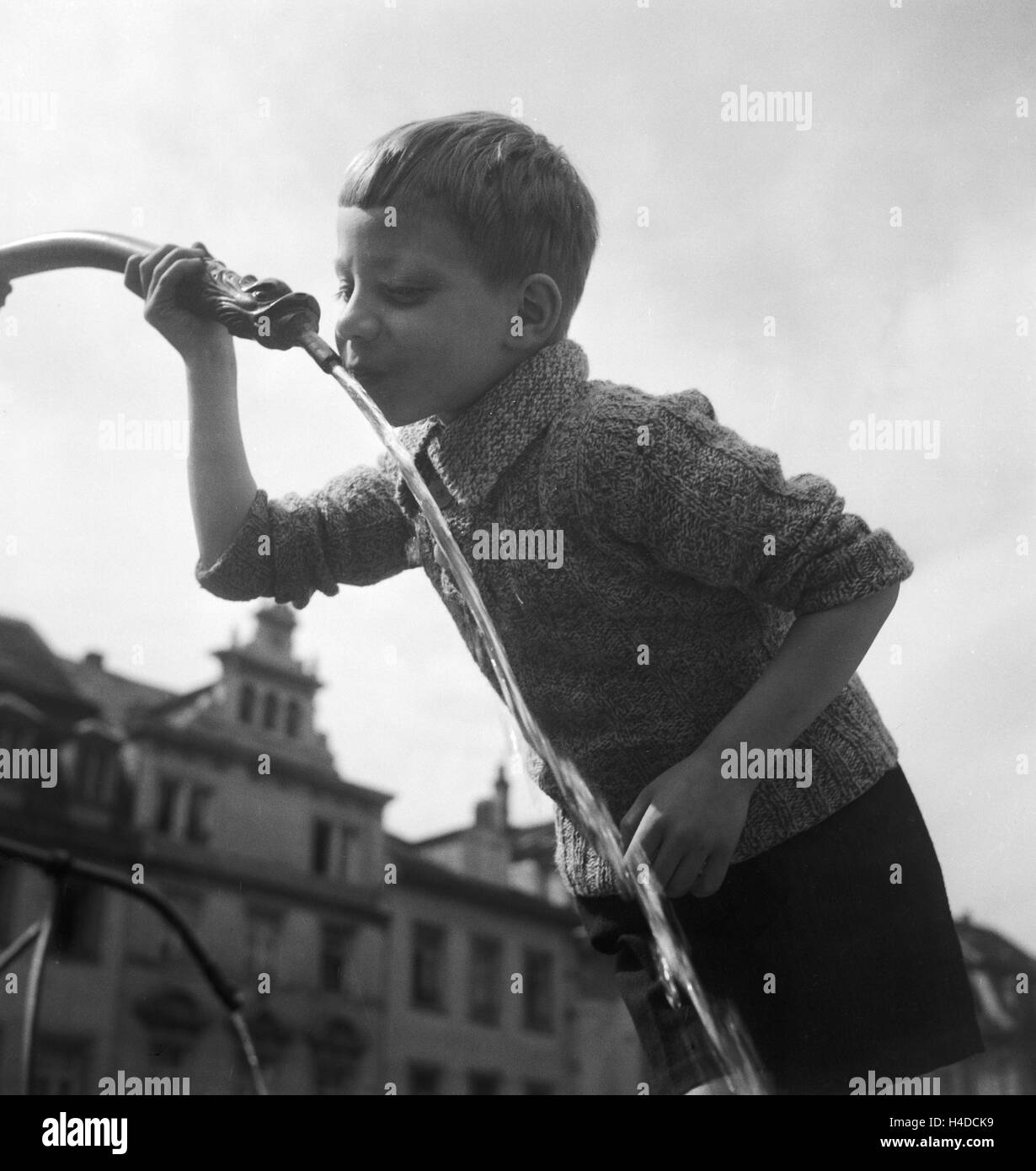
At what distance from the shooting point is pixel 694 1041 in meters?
0.63

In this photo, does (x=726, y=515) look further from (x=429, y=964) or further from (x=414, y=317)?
(x=429, y=964)

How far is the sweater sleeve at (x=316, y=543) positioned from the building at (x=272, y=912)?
7.86 meters

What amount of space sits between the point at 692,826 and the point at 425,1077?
9.69m

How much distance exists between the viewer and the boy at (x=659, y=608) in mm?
632

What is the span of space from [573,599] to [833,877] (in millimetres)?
188

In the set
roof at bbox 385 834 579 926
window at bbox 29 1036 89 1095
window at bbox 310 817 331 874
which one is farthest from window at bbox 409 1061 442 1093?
window at bbox 29 1036 89 1095

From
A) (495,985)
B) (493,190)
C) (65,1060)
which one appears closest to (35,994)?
(493,190)

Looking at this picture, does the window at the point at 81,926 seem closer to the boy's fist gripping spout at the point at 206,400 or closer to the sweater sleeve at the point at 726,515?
the boy's fist gripping spout at the point at 206,400

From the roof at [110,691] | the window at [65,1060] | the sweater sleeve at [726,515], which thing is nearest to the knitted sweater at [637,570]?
the sweater sleeve at [726,515]

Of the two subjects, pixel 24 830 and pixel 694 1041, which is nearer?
pixel 694 1041

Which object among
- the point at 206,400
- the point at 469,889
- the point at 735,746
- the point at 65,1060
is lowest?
the point at 65,1060

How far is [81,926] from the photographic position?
8445 millimetres
